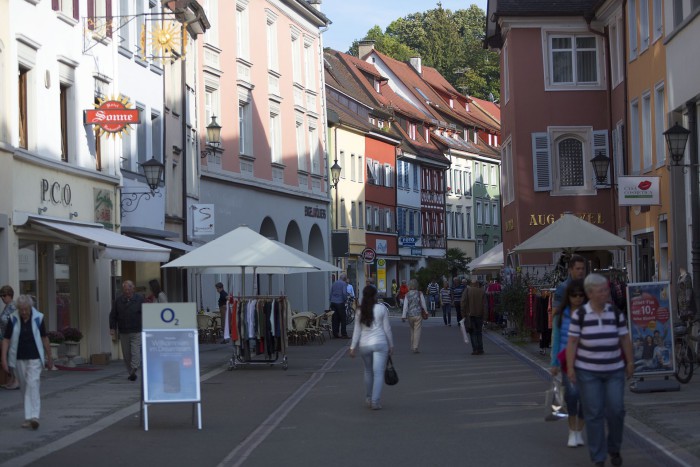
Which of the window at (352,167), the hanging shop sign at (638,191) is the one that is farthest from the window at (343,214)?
the hanging shop sign at (638,191)

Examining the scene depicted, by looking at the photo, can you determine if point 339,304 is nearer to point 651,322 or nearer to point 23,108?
point 23,108

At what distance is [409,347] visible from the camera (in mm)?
33531

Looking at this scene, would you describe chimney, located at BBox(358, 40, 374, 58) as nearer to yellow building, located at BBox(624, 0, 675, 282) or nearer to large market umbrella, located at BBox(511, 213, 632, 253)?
yellow building, located at BBox(624, 0, 675, 282)

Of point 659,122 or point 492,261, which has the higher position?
point 659,122

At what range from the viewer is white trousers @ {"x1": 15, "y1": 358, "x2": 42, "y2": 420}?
1480 cm

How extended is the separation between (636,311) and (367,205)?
57.3 meters

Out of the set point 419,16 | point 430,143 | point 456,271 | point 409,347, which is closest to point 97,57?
point 409,347

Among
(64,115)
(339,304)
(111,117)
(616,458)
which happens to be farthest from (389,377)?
(339,304)

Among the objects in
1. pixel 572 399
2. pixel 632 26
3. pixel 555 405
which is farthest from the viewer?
pixel 632 26

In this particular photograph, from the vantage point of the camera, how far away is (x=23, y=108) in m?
25.0

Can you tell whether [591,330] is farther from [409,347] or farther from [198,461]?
[409,347]

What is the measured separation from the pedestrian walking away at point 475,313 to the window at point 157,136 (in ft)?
35.2

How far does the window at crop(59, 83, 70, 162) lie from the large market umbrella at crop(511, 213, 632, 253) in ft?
32.7

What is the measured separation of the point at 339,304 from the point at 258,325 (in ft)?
45.5
